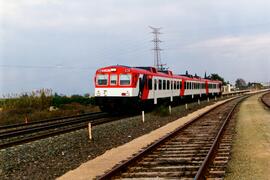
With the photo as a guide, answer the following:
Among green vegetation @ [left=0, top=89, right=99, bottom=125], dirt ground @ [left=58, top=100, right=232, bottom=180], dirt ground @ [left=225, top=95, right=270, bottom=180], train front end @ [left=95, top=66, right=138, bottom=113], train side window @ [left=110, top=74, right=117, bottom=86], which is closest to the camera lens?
dirt ground @ [left=225, top=95, right=270, bottom=180]

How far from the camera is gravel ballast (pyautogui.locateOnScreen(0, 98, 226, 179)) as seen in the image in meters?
10.6

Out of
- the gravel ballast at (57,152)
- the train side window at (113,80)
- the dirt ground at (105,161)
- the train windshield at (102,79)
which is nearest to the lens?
the dirt ground at (105,161)

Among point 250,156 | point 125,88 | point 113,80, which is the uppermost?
point 113,80

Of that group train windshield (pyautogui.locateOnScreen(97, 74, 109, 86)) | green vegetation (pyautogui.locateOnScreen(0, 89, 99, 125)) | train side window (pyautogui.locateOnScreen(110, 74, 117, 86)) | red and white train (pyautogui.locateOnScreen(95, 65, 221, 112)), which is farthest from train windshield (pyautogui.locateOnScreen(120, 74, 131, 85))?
green vegetation (pyautogui.locateOnScreen(0, 89, 99, 125))

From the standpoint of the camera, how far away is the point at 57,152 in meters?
13.3

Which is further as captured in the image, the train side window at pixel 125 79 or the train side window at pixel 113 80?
the train side window at pixel 113 80

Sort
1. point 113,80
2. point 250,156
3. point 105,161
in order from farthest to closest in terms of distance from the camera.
Answer: point 113,80, point 105,161, point 250,156

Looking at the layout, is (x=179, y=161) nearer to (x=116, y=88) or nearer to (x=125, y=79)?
(x=125, y=79)

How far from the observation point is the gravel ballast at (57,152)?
1056 centimetres

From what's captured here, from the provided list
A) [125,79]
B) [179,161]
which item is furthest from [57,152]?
[125,79]

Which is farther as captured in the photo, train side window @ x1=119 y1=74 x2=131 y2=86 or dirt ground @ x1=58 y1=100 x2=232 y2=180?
train side window @ x1=119 y1=74 x2=131 y2=86

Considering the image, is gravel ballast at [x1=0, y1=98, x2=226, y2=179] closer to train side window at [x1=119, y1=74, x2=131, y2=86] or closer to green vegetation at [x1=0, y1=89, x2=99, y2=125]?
train side window at [x1=119, y1=74, x2=131, y2=86]

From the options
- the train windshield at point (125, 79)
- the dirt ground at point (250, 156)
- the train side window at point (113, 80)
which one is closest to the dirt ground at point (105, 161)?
the dirt ground at point (250, 156)

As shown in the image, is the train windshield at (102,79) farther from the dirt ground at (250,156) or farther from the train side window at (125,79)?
the dirt ground at (250,156)
